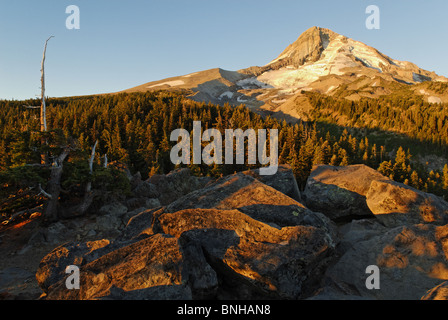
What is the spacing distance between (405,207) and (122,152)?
59676mm

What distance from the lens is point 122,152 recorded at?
60.6 metres

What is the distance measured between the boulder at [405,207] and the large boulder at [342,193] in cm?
189

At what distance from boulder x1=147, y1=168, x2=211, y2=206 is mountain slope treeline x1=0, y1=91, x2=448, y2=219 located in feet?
21.3

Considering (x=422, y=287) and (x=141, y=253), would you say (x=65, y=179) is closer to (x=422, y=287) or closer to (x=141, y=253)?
(x=141, y=253)

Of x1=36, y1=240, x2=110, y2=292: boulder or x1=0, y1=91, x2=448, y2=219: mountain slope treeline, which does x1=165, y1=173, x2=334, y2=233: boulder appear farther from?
x1=0, y1=91, x2=448, y2=219: mountain slope treeline

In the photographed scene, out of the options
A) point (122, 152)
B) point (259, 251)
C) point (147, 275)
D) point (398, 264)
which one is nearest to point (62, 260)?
point (147, 275)

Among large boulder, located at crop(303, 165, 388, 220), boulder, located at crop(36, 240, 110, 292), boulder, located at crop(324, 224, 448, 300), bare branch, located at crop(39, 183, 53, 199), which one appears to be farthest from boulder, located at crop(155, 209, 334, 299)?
bare branch, located at crop(39, 183, 53, 199)

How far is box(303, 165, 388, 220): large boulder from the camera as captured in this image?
17031mm

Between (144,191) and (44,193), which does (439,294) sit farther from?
(144,191)

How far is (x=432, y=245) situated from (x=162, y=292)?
34.2 ft

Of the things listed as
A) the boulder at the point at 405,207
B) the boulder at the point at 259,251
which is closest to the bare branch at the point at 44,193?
the boulder at the point at 259,251

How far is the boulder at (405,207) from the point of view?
13781 mm

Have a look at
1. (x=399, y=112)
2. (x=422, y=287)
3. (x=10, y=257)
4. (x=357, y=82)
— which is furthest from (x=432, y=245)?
(x=357, y=82)

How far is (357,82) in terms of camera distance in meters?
191
